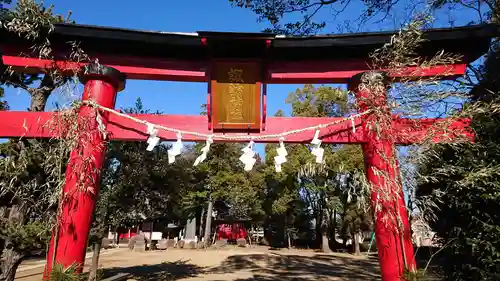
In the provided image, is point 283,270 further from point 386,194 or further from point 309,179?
point 386,194

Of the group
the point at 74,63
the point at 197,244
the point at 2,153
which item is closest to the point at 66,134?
the point at 74,63

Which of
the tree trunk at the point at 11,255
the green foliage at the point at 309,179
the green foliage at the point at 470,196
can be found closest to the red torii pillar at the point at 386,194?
the green foliage at the point at 470,196

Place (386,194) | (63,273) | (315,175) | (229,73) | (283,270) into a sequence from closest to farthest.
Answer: (63,273)
(386,194)
(229,73)
(283,270)
(315,175)

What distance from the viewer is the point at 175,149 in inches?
179

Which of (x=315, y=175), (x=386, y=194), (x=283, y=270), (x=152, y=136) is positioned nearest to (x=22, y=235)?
(x=152, y=136)

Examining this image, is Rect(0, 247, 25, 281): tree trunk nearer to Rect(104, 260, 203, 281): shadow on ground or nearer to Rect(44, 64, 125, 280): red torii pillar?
Rect(44, 64, 125, 280): red torii pillar

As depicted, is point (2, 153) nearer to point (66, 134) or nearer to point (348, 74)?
point (66, 134)

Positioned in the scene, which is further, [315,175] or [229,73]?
[315,175]

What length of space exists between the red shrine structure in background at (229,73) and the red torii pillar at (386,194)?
17 mm

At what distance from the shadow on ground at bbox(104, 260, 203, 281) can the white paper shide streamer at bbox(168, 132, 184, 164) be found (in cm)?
888

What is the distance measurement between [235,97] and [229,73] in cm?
37

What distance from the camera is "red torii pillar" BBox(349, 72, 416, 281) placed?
13.9 ft

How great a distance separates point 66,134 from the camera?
4512 millimetres

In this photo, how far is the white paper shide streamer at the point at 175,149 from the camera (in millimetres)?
4500
